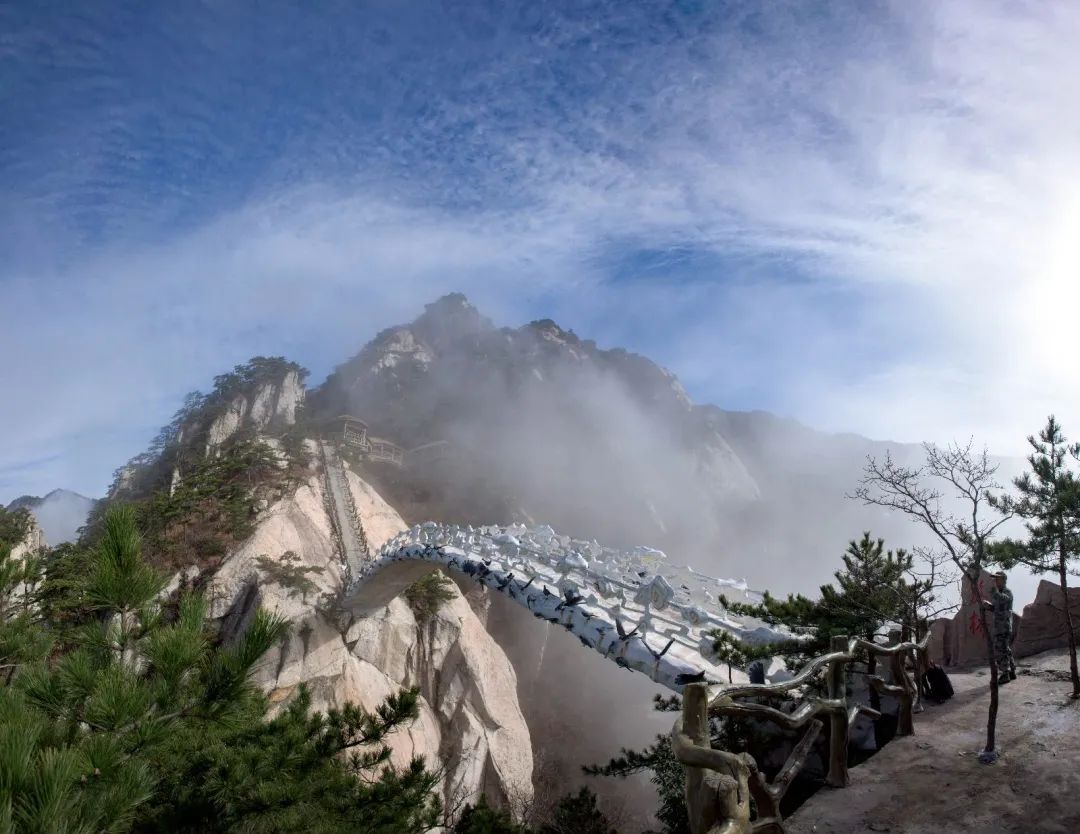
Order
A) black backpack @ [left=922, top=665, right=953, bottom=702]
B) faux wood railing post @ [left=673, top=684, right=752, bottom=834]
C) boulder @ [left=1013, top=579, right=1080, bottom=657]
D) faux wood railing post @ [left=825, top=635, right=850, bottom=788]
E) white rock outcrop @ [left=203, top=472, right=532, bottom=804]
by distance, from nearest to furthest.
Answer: faux wood railing post @ [left=673, top=684, right=752, bottom=834] → faux wood railing post @ [left=825, top=635, right=850, bottom=788] → black backpack @ [left=922, top=665, right=953, bottom=702] → boulder @ [left=1013, top=579, right=1080, bottom=657] → white rock outcrop @ [left=203, top=472, right=532, bottom=804]

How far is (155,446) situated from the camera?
3303cm

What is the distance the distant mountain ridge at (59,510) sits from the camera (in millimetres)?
35688

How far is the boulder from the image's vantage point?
10055 mm

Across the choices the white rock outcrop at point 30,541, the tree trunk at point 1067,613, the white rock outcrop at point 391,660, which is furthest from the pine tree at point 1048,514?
the white rock outcrop at point 30,541

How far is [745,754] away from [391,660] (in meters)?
16.2

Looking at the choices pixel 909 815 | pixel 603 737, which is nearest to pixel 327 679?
pixel 909 815

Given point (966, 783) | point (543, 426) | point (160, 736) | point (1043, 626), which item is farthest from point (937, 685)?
point (543, 426)

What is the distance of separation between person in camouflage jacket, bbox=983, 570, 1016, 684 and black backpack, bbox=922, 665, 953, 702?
693 mm

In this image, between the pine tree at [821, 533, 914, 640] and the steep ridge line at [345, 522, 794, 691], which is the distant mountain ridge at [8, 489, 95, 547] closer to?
the steep ridge line at [345, 522, 794, 691]

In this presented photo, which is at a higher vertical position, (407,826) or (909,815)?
(909,815)

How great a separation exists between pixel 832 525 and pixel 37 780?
238 feet

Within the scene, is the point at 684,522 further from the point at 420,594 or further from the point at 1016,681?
the point at 1016,681

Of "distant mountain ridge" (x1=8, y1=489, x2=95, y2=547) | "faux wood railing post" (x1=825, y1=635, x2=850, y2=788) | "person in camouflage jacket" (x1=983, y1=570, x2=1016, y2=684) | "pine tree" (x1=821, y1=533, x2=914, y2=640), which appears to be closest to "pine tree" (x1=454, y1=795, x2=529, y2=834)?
"faux wood railing post" (x1=825, y1=635, x2=850, y2=788)

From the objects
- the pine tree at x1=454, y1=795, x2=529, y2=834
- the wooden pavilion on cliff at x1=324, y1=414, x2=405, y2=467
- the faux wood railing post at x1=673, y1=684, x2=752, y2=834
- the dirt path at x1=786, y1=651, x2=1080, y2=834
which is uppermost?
the wooden pavilion on cliff at x1=324, y1=414, x2=405, y2=467
